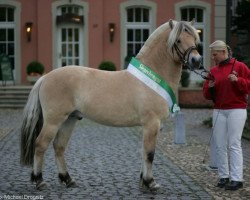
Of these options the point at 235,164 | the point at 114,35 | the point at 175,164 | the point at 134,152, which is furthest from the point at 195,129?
the point at 114,35

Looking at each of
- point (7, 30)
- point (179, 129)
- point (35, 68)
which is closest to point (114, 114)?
point (179, 129)

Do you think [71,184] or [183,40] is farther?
[71,184]

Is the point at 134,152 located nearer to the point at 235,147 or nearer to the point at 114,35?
the point at 235,147

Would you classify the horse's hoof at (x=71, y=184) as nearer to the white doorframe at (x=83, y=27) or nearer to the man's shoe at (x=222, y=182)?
the man's shoe at (x=222, y=182)

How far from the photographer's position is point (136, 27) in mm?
26188

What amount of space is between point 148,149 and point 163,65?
1118 mm

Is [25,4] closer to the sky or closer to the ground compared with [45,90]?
closer to the sky

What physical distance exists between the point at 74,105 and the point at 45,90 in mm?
420

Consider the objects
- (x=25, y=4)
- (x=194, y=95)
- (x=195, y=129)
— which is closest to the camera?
(x=195, y=129)

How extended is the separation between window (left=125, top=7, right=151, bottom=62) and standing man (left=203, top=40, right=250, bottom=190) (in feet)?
60.2

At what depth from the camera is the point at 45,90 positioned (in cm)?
754

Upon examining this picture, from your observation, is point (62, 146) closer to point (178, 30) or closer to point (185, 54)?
point (185, 54)

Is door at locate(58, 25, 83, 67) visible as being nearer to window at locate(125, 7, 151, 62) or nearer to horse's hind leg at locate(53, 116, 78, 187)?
window at locate(125, 7, 151, 62)

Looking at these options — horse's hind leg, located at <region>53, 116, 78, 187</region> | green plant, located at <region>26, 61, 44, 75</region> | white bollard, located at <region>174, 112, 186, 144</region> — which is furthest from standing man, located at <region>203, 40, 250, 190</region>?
green plant, located at <region>26, 61, 44, 75</region>
